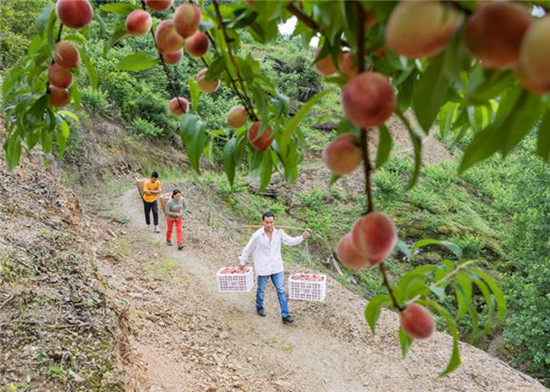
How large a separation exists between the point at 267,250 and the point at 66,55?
3.10 m

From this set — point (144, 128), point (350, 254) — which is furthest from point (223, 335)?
point (144, 128)

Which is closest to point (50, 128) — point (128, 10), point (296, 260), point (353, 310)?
point (128, 10)

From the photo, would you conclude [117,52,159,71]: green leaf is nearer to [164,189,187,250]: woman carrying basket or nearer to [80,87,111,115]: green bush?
[164,189,187,250]: woman carrying basket

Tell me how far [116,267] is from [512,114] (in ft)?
13.9

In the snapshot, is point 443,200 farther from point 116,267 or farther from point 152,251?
point 116,267

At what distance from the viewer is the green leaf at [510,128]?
1.02 ft

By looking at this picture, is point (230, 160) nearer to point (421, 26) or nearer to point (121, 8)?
point (121, 8)

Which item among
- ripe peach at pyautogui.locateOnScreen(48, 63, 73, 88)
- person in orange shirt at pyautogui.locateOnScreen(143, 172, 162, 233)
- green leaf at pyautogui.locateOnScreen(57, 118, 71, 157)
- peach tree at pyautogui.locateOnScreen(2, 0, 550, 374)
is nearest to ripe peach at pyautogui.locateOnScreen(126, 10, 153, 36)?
peach tree at pyautogui.locateOnScreen(2, 0, 550, 374)

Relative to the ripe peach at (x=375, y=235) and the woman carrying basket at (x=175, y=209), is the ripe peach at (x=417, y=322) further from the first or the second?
the woman carrying basket at (x=175, y=209)

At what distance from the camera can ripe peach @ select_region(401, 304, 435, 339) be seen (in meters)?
0.48

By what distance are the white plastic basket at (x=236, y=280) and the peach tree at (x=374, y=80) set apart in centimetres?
317

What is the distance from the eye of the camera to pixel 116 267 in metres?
4.18

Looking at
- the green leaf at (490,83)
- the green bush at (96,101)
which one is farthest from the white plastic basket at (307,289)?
the green bush at (96,101)

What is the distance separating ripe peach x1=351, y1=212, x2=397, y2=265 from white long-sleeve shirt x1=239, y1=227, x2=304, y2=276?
10.7 ft
